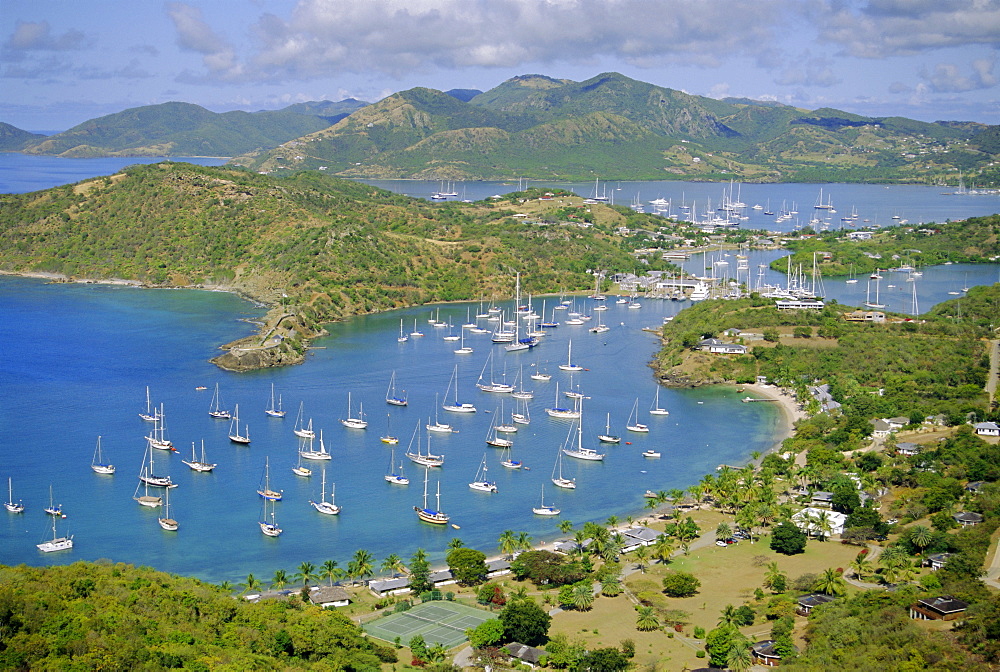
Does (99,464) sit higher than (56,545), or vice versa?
(99,464)

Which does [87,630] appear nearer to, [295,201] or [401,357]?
[401,357]

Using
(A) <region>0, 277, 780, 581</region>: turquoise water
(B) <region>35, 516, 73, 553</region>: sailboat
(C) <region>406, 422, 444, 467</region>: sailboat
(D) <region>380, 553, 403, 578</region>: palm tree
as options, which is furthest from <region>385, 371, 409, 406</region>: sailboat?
(B) <region>35, 516, 73, 553</region>: sailboat

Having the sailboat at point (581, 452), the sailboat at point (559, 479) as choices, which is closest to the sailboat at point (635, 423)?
the sailboat at point (581, 452)

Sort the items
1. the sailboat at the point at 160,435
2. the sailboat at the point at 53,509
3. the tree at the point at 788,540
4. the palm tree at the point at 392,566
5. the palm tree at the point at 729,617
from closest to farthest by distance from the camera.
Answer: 1. the palm tree at the point at 729,617
2. the palm tree at the point at 392,566
3. the tree at the point at 788,540
4. the sailboat at the point at 53,509
5. the sailboat at the point at 160,435

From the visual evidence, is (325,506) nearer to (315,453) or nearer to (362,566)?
(315,453)

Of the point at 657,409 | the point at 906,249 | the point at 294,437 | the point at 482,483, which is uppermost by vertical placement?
the point at 906,249

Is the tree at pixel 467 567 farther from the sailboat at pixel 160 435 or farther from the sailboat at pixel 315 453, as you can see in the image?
the sailboat at pixel 160 435

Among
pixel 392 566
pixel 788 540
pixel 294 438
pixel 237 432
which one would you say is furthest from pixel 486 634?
pixel 237 432
